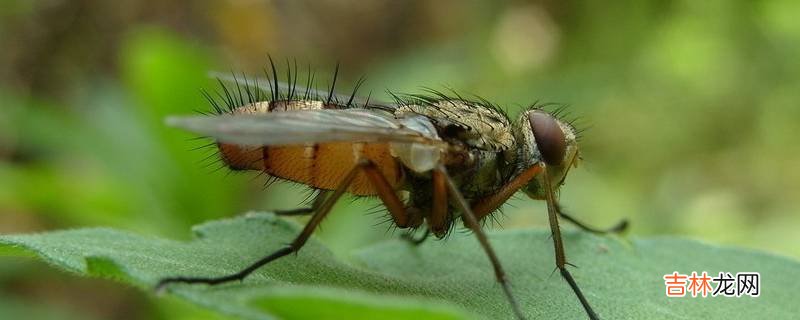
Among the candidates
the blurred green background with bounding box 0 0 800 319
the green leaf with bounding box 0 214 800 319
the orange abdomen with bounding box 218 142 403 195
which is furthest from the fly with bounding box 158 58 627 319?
the blurred green background with bounding box 0 0 800 319

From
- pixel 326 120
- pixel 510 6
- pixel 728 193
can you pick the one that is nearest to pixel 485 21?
pixel 510 6

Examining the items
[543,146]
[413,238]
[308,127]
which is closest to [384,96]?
[413,238]

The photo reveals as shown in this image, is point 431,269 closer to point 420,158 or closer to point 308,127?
point 420,158

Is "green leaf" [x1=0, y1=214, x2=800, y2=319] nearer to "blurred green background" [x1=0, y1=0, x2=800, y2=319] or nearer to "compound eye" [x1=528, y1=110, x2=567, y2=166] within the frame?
"compound eye" [x1=528, y1=110, x2=567, y2=166]

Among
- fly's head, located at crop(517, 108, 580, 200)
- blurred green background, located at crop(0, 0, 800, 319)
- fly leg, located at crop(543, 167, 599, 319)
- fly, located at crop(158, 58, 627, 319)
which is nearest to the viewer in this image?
fly, located at crop(158, 58, 627, 319)

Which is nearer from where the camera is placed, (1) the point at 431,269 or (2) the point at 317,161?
(2) the point at 317,161

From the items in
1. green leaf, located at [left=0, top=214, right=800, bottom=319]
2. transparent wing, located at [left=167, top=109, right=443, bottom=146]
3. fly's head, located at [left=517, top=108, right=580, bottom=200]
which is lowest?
green leaf, located at [left=0, top=214, right=800, bottom=319]

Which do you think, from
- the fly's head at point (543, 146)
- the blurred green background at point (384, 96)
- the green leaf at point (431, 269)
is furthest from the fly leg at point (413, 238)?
the blurred green background at point (384, 96)

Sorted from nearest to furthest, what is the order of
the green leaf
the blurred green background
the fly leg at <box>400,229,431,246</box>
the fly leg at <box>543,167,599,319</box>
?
the green leaf < the fly leg at <box>543,167,599,319</box> < the fly leg at <box>400,229,431,246</box> < the blurred green background
